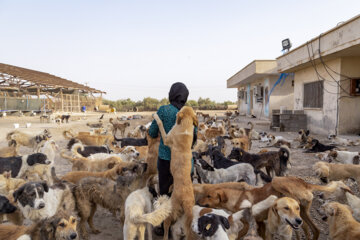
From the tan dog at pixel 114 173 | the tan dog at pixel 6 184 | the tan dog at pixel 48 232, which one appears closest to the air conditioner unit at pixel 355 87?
the tan dog at pixel 114 173

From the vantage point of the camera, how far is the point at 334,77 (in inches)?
443

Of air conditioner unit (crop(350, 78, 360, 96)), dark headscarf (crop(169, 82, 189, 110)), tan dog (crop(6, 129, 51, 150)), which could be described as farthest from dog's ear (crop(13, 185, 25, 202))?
air conditioner unit (crop(350, 78, 360, 96))

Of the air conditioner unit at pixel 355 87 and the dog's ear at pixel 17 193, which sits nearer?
the dog's ear at pixel 17 193

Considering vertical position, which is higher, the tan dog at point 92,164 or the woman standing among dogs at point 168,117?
the woman standing among dogs at point 168,117

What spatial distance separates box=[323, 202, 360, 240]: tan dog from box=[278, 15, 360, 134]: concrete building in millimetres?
8053

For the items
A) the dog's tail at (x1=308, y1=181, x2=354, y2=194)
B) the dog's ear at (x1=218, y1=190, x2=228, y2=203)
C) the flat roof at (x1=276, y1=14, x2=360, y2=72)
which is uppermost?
the flat roof at (x1=276, y1=14, x2=360, y2=72)

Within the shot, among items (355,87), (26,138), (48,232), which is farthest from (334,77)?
(26,138)

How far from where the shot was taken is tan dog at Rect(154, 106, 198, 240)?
273 cm

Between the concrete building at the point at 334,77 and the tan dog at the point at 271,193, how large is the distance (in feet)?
26.0

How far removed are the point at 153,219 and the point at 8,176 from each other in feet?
10.3

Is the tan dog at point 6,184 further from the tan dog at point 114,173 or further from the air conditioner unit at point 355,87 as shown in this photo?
the air conditioner unit at point 355,87

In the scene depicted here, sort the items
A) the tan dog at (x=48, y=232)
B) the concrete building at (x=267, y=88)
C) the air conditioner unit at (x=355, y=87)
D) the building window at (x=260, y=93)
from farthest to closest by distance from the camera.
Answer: the building window at (x=260, y=93) → the concrete building at (x=267, y=88) → the air conditioner unit at (x=355, y=87) → the tan dog at (x=48, y=232)

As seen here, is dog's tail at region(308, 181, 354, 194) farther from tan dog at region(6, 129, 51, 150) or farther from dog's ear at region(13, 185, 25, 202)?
tan dog at region(6, 129, 51, 150)

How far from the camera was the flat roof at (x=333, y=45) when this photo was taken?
8664mm
